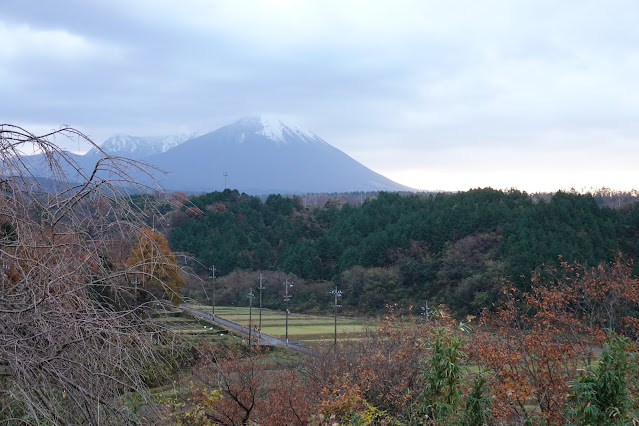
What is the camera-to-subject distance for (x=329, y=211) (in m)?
69.9

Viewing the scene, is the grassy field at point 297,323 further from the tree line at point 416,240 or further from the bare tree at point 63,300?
the bare tree at point 63,300

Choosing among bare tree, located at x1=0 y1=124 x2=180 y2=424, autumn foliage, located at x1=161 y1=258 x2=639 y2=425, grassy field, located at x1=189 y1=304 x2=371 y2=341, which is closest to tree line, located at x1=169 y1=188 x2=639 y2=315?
grassy field, located at x1=189 y1=304 x2=371 y2=341

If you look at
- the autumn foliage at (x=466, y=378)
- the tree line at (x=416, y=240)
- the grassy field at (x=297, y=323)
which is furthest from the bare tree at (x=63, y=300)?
the tree line at (x=416, y=240)

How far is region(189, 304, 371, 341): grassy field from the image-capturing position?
38.1 m

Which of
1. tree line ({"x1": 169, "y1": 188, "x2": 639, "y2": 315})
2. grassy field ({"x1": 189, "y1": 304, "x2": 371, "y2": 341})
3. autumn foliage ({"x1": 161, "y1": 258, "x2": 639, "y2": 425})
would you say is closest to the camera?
autumn foliage ({"x1": 161, "y1": 258, "x2": 639, "y2": 425})

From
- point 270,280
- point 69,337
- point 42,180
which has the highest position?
point 42,180

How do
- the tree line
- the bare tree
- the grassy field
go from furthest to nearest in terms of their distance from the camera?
the tree line → the grassy field → the bare tree

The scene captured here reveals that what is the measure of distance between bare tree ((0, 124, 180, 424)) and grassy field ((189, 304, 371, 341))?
32184 mm

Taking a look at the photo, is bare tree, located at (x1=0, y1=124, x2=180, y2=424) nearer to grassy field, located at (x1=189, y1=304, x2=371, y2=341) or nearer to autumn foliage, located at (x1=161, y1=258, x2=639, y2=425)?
autumn foliage, located at (x1=161, y1=258, x2=639, y2=425)

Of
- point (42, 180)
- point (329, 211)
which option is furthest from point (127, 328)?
point (329, 211)

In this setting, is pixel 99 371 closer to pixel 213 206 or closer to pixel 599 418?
pixel 599 418

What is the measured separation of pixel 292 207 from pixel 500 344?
204 feet

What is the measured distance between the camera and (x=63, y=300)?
270 cm

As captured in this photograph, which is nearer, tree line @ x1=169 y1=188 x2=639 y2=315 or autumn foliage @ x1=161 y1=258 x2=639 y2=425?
autumn foliage @ x1=161 y1=258 x2=639 y2=425
